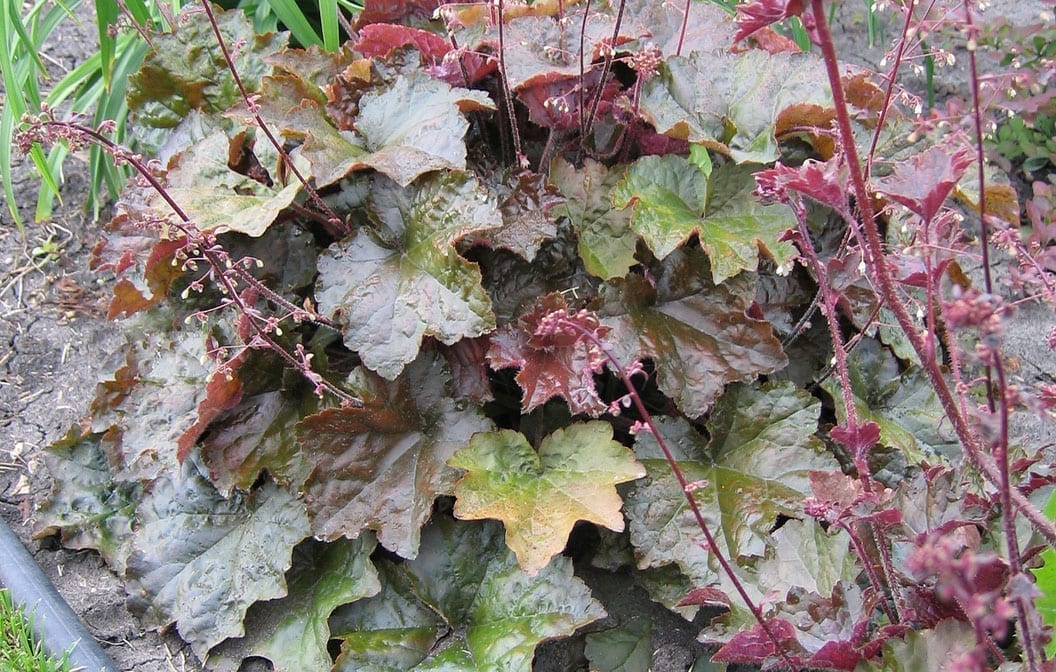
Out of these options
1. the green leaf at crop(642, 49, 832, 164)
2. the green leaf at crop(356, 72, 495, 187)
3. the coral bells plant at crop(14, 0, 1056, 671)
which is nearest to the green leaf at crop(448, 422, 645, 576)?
the coral bells plant at crop(14, 0, 1056, 671)

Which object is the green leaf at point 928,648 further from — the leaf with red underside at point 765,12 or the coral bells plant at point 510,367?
the leaf with red underside at point 765,12

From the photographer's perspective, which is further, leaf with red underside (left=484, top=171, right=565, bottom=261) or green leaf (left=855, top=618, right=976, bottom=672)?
leaf with red underside (left=484, top=171, right=565, bottom=261)

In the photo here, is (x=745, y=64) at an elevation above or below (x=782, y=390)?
above

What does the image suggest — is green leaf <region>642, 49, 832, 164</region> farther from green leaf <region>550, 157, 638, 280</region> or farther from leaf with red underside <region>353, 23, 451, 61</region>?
leaf with red underside <region>353, 23, 451, 61</region>

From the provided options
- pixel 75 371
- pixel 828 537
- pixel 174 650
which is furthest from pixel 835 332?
pixel 75 371

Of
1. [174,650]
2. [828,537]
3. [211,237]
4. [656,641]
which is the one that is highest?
[211,237]

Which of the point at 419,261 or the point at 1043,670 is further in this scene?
the point at 419,261

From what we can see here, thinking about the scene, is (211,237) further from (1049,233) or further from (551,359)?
(1049,233)

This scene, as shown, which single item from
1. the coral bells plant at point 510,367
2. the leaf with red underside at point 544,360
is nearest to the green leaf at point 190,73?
the coral bells plant at point 510,367
